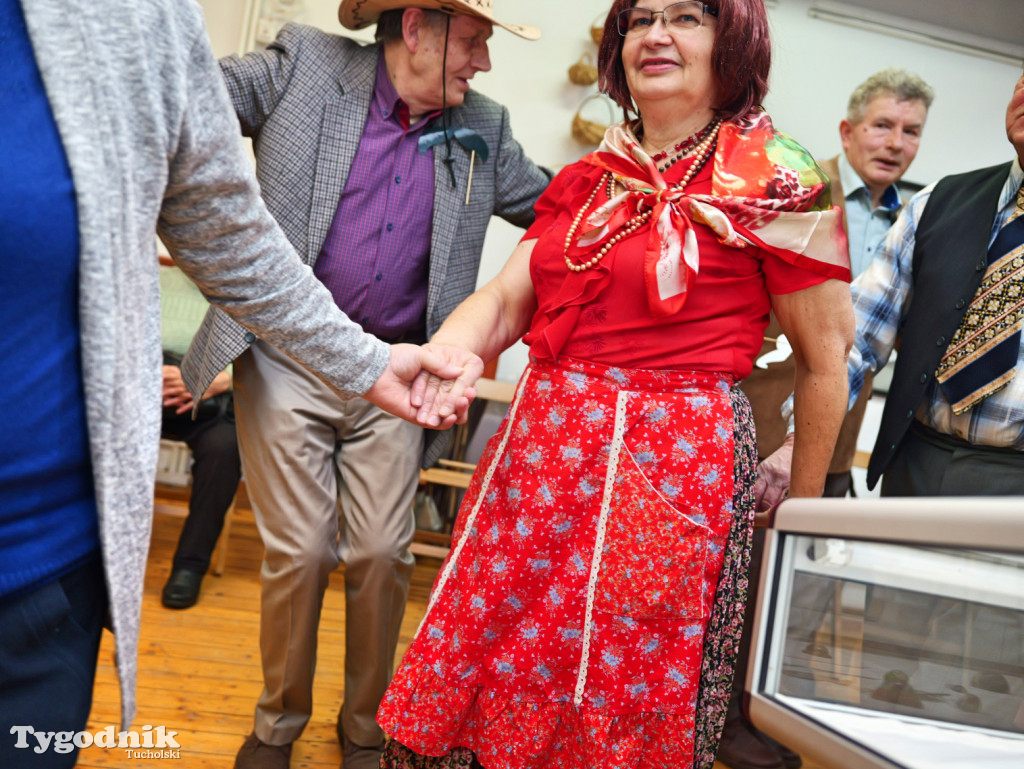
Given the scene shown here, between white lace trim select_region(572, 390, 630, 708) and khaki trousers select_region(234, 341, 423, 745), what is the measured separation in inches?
32.4

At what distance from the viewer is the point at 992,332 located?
1855 millimetres

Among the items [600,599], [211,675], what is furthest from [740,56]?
[211,675]

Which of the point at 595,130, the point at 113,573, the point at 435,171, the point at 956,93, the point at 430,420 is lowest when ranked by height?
the point at 113,573

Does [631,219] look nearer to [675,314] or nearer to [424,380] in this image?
[675,314]

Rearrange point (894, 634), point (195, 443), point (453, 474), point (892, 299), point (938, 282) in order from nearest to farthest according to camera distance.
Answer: point (894, 634)
point (938, 282)
point (892, 299)
point (195, 443)
point (453, 474)

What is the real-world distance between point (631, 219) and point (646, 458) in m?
0.40

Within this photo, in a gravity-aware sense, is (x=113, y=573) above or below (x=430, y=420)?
below

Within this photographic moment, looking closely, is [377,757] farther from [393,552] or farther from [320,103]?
[320,103]

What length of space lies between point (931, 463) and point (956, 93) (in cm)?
413

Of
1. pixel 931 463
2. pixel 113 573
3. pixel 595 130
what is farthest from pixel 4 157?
pixel 595 130

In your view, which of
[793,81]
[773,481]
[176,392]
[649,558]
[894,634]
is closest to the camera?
[894,634]

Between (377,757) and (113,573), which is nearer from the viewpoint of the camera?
(113,573)

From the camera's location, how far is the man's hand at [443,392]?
1469 mm

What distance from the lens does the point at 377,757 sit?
2.21m
